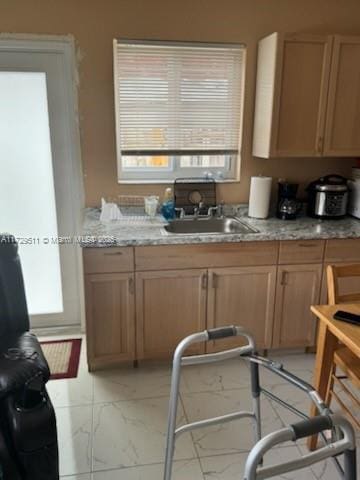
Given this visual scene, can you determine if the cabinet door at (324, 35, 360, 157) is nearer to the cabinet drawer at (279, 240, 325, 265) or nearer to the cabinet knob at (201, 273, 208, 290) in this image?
the cabinet drawer at (279, 240, 325, 265)

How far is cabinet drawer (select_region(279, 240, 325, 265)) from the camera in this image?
251 centimetres

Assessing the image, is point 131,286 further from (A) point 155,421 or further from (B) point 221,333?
(B) point 221,333

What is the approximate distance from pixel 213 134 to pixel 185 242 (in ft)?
3.16

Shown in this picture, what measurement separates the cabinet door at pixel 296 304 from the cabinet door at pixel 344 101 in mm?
831

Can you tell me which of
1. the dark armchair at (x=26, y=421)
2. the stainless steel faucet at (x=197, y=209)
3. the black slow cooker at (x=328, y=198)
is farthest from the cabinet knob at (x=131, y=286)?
the black slow cooker at (x=328, y=198)

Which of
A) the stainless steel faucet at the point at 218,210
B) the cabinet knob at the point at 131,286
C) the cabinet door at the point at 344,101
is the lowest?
the cabinet knob at the point at 131,286

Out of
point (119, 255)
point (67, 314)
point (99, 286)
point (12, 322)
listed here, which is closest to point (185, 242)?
point (119, 255)

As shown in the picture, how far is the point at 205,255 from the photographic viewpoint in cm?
245

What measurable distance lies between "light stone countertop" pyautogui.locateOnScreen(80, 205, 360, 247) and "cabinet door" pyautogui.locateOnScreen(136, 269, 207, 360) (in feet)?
0.69

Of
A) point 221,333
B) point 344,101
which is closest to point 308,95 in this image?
point 344,101

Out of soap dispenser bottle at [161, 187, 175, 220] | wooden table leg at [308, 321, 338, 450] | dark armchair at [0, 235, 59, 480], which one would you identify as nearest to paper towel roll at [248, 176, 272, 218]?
soap dispenser bottle at [161, 187, 175, 220]

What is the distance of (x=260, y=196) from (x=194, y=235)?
661mm

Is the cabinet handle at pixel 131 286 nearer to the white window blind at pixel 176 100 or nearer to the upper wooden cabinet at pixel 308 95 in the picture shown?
the white window blind at pixel 176 100

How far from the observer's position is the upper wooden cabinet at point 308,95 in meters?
2.53
